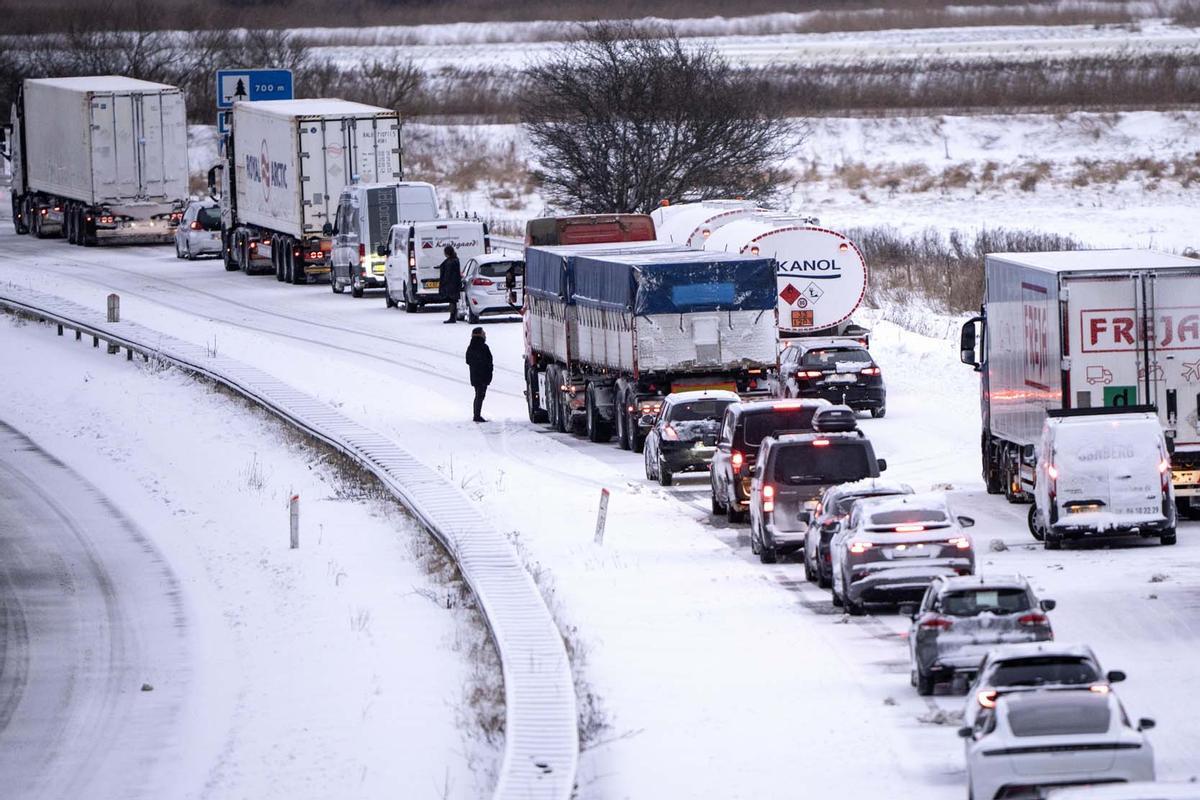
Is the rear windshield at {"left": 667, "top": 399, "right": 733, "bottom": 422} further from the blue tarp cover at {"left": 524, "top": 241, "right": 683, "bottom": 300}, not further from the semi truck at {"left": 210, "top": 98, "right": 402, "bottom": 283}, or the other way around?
the semi truck at {"left": 210, "top": 98, "right": 402, "bottom": 283}

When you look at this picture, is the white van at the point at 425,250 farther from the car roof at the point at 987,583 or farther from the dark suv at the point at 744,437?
the car roof at the point at 987,583

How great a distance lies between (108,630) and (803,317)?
71.1 ft

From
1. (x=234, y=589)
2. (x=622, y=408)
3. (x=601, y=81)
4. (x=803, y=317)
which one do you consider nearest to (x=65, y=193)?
(x=601, y=81)

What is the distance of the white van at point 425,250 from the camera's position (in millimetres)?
53031

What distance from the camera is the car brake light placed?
1861 cm

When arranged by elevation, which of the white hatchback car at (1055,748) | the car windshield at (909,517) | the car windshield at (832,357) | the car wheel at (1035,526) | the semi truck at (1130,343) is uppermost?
the semi truck at (1130,343)

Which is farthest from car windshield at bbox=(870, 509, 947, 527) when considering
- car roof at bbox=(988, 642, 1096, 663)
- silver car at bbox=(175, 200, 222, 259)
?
silver car at bbox=(175, 200, 222, 259)

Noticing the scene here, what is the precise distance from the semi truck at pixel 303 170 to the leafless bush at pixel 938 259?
1291 centimetres

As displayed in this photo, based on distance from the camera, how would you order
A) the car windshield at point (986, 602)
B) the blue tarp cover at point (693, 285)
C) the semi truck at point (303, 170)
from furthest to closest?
1. the semi truck at point (303, 170)
2. the blue tarp cover at point (693, 285)
3. the car windshield at point (986, 602)

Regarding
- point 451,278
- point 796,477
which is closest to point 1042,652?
point 796,477

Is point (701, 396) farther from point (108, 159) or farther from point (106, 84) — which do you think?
point (106, 84)

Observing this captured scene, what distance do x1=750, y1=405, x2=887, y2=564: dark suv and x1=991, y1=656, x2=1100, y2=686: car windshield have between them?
31.4 ft

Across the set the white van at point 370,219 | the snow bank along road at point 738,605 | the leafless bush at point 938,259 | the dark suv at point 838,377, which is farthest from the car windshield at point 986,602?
the white van at point 370,219

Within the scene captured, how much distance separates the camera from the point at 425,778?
17406 millimetres
